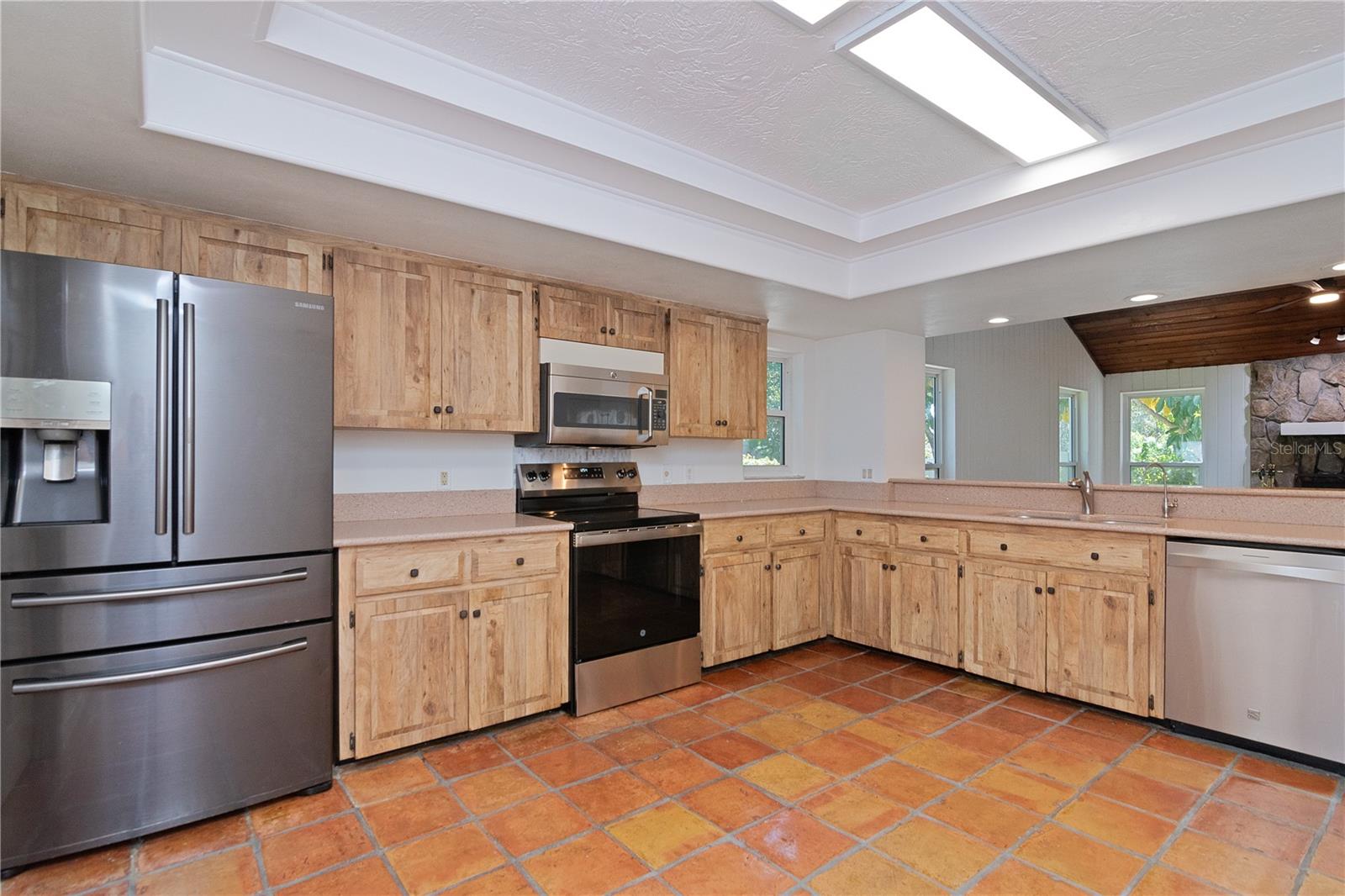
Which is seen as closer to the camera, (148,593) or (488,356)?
(148,593)

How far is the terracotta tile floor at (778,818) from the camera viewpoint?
1.99 meters

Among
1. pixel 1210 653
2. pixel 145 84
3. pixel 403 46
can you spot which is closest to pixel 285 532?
pixel 145 84

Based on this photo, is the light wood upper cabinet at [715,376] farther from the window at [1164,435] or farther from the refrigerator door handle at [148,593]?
the window at [1164,435]

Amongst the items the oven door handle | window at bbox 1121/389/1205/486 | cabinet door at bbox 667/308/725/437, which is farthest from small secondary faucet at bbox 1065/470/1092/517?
window at bbox 1121/389/1205/486

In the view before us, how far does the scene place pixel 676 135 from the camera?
2.70 m

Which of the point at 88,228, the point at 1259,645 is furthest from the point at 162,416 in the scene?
the point at 1259,645

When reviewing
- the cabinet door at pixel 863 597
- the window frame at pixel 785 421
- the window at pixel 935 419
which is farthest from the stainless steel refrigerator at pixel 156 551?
the window at pixel 935 419

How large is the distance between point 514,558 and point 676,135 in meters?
1.97

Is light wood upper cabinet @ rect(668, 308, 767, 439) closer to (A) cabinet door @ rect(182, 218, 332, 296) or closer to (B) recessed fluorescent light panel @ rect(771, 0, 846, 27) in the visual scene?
(A) cabinet door @ rect(182, 218, 332, 296)

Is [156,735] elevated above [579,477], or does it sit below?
below

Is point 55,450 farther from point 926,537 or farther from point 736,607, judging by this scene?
point 926,537

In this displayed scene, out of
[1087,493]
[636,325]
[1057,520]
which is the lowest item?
[1057,520]

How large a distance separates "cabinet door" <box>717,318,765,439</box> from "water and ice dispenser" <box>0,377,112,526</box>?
3106 millimetres

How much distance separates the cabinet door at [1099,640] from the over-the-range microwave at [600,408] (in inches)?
90.7
